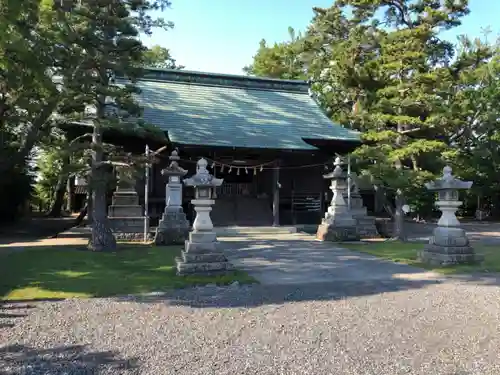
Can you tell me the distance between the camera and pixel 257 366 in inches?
155

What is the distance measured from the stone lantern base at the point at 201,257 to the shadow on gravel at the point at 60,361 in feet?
12.0

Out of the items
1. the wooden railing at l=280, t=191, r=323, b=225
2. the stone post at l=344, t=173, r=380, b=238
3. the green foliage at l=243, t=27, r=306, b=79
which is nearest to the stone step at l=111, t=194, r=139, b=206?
the wooden railing at l=280, t=191, r=323, b=225

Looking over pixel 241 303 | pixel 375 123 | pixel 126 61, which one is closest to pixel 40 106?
pixel 126 61

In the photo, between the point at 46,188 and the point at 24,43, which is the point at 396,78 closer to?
the point at 24,43

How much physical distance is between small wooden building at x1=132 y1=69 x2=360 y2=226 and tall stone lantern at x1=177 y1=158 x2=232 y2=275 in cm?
723

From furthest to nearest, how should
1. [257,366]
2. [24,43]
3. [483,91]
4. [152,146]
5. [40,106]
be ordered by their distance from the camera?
[483,91] → [152,146] → [40,106] → [24,43] → [257,366]

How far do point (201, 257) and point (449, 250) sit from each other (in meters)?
5.64

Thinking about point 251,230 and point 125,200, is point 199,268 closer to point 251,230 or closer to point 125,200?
point 125,200

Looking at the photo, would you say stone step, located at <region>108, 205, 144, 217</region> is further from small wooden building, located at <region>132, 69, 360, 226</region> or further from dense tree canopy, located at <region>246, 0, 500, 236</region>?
dense tree canopy, located at <region>246, 0, 500, 236</region>

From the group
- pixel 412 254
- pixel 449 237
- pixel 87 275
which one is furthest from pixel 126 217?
pixel 449 237

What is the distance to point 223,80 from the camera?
21109mm

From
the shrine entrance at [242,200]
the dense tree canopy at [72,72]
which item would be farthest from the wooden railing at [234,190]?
the dense tree canopy at [72,72]

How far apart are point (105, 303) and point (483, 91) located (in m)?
22.8

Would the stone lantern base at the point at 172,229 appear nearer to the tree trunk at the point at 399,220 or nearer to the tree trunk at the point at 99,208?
the tree trunk at the point at 99,208
